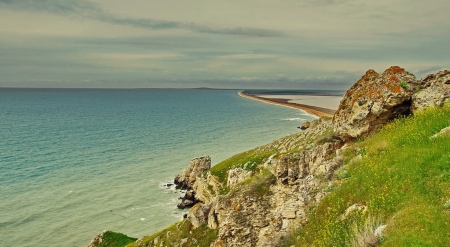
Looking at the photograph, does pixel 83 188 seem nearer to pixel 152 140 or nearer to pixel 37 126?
pixel 152 140

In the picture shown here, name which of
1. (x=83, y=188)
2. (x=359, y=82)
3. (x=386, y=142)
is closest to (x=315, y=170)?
(x=386, y=142)

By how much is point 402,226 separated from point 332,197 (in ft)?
16.0

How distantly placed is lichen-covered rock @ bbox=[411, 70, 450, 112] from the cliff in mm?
60

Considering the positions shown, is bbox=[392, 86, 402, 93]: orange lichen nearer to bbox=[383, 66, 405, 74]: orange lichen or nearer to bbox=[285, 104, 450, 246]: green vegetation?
bbox=[383, 66, 405, 74]: orange lichen

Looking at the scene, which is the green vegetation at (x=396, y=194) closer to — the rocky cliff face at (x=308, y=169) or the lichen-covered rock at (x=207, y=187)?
the rocky cliff face at (x=308, y=169)

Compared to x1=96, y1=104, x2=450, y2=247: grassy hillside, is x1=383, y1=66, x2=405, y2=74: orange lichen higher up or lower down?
higher up

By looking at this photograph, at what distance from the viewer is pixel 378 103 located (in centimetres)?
2227

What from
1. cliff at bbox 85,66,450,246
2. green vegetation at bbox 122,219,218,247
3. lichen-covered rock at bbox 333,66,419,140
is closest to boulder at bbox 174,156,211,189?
cliff at bbox 85,66,450,246

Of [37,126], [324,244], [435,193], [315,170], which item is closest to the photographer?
[435,193]

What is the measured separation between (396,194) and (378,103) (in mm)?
10447

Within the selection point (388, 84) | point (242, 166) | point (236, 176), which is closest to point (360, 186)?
point (388, 84)

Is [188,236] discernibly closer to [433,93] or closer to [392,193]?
[392,193]

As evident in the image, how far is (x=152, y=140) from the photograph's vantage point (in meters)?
107

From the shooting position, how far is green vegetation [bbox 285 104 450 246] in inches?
432
